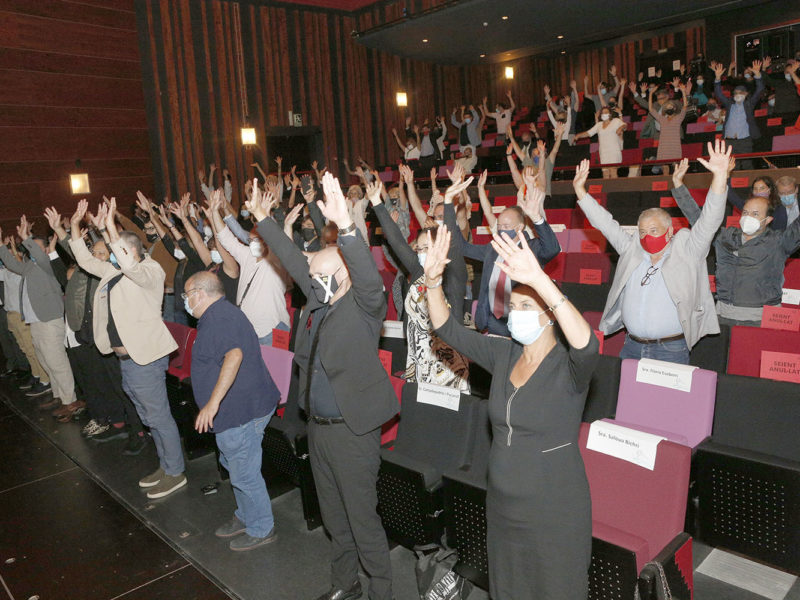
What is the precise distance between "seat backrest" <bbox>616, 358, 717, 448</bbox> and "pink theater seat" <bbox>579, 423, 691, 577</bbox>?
10.6 inches

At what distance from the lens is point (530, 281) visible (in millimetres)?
1769

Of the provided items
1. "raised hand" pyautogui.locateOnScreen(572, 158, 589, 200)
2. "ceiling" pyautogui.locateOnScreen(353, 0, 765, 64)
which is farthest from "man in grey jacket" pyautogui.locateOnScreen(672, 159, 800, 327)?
"ceiling" pyautogui.locateOnScreen(353, 0, 765, 64)

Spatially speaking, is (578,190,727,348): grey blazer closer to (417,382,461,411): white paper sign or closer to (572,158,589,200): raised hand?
(572,158,589,200): raised hand

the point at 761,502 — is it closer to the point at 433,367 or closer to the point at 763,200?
the point at 433,367

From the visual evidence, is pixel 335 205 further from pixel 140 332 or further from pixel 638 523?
pixel 140 332

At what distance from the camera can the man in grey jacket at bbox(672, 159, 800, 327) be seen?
3.69m

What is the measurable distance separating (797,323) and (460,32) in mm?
10722

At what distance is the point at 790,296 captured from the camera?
3930 millimetres

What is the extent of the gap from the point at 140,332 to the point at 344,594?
2075 millimetres

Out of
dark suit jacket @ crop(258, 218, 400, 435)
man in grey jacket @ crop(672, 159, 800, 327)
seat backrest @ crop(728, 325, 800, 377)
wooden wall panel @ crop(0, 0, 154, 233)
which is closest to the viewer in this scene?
dark suit jacket @ crop(258, 218, 400, 435)

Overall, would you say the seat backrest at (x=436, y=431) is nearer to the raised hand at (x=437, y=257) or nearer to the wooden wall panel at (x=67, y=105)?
the raised hand at (x=437, y=257)

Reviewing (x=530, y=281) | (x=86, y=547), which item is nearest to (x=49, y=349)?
(x=86, y=547)

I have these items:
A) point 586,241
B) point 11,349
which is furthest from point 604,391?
point 11,349

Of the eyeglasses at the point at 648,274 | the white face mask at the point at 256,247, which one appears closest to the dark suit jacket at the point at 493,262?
the eyeglasses at the point at 648,274
